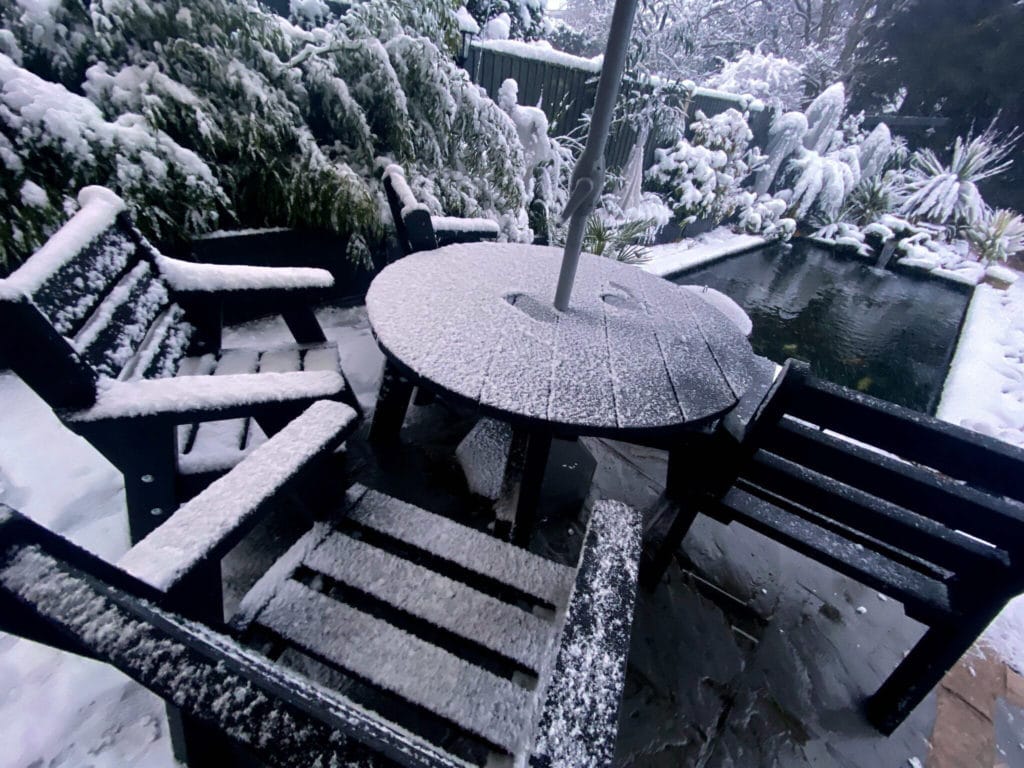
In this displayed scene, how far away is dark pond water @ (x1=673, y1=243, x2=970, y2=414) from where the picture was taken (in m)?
3.60

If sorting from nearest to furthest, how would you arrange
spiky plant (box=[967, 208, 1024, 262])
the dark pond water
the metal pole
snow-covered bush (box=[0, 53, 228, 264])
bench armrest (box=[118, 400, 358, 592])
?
bench armrest (box=[118, 400, 358, 592]), the metal pole, snow-covered bush (box=[0, 53, 228, 264]), the dark pond water, spiky plant (box=[967, 208, 1024, 262])

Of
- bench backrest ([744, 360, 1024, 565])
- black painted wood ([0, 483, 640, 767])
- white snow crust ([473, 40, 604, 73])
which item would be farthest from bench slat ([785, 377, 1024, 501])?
white snow crust ([473, 40, 604, 73])

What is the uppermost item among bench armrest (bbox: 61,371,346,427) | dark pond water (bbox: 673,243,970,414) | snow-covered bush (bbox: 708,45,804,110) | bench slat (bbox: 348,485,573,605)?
snow-covered bush (bbox: 708,45,804,110)


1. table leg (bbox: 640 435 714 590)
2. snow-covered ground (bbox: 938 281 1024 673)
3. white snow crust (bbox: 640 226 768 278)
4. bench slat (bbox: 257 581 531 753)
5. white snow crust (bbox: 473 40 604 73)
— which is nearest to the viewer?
bench slat (bbox: 257 581 531 753)

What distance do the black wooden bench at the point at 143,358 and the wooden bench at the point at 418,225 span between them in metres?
0.46

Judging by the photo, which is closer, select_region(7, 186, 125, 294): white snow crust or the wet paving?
select_region(7, 186, 125, 294): white snow crust

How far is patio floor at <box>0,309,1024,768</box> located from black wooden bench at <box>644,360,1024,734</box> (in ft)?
0.46

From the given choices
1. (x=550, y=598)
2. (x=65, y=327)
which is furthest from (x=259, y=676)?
(x=65, y=327)

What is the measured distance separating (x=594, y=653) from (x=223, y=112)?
9.61 ft

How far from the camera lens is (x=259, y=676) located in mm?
393

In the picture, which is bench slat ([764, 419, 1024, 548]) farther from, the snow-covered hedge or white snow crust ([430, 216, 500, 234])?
the snow-covered hedge

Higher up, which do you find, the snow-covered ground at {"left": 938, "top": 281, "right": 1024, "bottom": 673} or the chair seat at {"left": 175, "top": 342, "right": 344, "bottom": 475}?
the chair seat at {"left": 175, "top": 342, "right": 344, "bottom": 475}

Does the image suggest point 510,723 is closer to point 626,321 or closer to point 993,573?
point 993,573

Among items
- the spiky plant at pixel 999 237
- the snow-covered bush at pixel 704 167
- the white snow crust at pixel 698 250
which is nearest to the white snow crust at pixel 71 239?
the white snow crust at pixel 698 250
